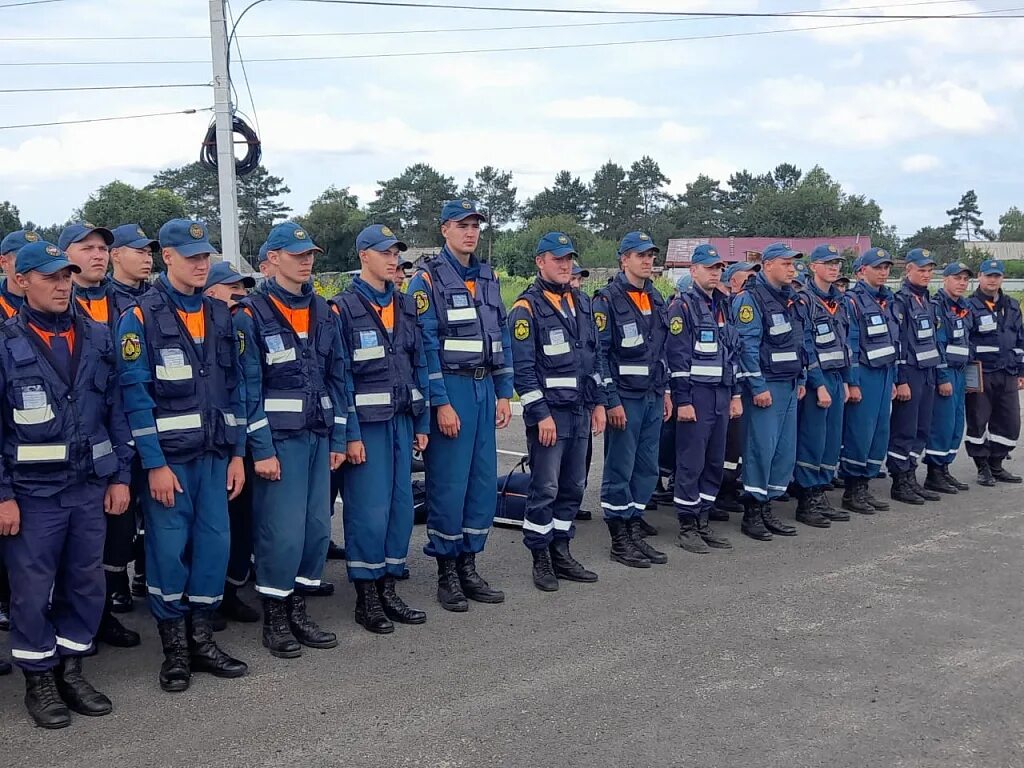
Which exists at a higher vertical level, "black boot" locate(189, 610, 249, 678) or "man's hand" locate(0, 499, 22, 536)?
"man's hand" locate(0, 499, 22, 536)

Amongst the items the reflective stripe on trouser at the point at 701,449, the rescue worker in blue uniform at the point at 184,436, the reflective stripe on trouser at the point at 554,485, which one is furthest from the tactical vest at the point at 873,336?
the rescue worker in blue uniform at the point at 184,436

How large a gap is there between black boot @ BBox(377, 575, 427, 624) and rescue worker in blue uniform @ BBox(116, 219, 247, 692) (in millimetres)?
1026

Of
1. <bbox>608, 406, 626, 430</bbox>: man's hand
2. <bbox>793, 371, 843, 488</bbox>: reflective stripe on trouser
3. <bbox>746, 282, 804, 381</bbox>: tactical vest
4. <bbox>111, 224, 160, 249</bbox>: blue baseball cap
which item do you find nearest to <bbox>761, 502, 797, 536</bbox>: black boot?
<bbox>793, 371, 843, 488</bbox>: reflective stripe on trouser

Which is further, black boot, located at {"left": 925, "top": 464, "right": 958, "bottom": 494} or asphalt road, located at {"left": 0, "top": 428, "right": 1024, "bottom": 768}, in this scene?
black boot, located at {"left": 925, "top": 464, "right": 958, "bottom": 494}

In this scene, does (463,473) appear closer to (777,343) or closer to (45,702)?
(45,702)

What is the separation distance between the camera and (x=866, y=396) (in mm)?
8383

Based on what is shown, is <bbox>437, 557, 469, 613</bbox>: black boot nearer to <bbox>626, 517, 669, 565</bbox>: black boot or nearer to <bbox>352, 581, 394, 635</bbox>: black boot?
<bbox>352, 581, 394, 635</bbox>: black boot

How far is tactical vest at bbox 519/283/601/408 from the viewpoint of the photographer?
243 inches

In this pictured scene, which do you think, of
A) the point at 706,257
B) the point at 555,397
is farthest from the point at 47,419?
the point at 706,257

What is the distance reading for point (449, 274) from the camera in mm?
5840

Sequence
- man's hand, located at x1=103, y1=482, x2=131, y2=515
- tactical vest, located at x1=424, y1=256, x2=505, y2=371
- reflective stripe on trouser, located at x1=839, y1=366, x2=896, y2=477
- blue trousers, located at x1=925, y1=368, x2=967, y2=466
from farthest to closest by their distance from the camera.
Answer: blue trousers, located at x1=925, y1=368, x2=967, y2=466 → reflective stripe on trouser, located at x1=839, y1=366, x2=896, y2=477 → tactical vest, located at x1=424, y1=256, x2=505, y2=371 → man's hand, located at x1=103, y1=482, x2=131, y2=515

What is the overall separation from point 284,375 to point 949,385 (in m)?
6.67

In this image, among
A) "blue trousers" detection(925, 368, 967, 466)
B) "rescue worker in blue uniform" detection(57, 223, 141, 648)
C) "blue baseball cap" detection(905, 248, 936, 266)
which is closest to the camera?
"rescue worker in blue uniform" detection(57, 223, 141, 648)

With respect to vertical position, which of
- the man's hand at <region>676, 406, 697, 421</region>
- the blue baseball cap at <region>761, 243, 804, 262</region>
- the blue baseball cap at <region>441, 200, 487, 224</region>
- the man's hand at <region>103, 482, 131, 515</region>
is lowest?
the man's hand at <region>676, 406, 697, 421</region>
